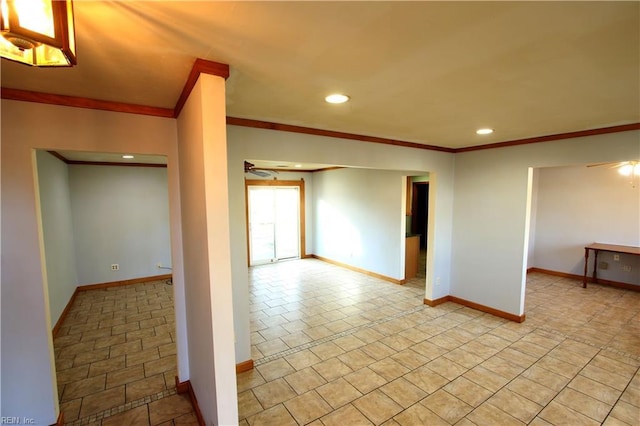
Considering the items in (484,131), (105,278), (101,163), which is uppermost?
(484,131)

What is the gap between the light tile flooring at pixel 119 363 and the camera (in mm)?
2328

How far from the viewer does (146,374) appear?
9.28 feet

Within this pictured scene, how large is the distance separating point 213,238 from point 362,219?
195 inches

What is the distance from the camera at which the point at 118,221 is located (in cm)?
538

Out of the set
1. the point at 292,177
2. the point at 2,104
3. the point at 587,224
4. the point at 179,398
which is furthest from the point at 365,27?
the point at 587,224

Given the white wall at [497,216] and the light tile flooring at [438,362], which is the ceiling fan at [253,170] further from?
the white wall at [497,216]

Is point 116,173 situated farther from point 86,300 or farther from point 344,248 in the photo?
point 344,248

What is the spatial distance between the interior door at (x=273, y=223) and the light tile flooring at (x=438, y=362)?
2454 millimetres

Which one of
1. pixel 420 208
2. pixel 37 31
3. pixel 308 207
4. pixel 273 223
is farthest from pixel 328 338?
pixel 420 208

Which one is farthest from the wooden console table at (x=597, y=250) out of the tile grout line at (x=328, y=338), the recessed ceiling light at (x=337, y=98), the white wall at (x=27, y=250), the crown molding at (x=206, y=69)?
the white wall at (x=27, y=250)

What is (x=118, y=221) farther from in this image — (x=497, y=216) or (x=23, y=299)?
(x=497, y=216)

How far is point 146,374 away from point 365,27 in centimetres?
344

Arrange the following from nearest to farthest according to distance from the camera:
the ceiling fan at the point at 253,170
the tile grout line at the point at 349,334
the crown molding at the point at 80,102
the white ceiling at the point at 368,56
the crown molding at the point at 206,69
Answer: the white ceiling at the point at 368,56 < the crown molding at the point at 206,69 < the crown molding at the point at 80,102 < the tile grout line at the point at 349,334 < the ceiling fan at the point at 253,170

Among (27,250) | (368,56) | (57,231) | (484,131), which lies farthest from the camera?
(57,231)
